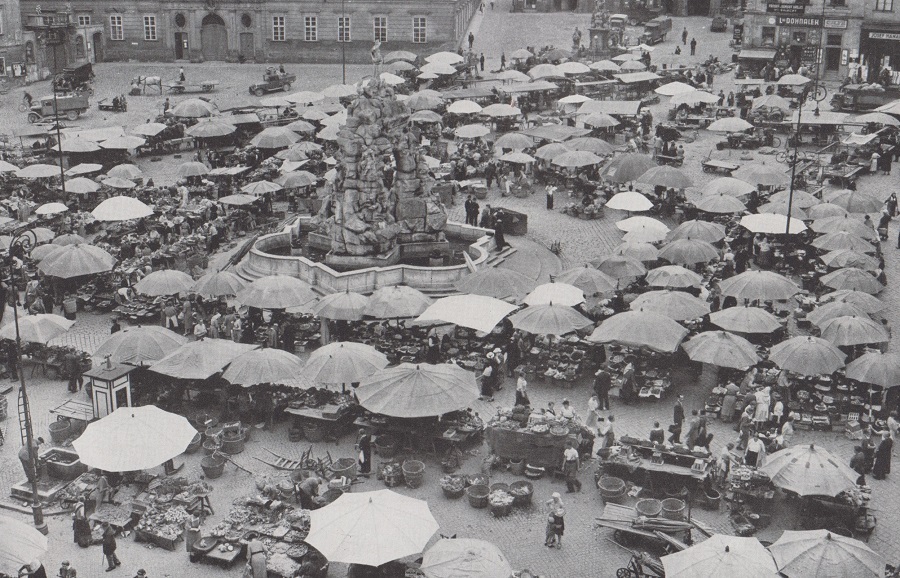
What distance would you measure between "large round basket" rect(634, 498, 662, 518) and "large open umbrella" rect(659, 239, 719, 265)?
14.2m

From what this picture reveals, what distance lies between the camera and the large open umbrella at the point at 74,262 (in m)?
34.3

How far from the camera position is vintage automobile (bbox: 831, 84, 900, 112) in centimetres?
6044

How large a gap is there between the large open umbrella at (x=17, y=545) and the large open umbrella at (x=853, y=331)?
20.8 metres

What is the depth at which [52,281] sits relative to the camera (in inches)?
1439

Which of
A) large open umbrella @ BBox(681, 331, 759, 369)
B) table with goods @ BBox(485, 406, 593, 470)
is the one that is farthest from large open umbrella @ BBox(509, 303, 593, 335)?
table with goods @ BBox(485, 406, 593, 470)

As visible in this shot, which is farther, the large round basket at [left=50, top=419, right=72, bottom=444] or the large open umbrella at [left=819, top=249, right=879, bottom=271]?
the large open umbrella at [left=819, top=249, right=879, bottom=271]

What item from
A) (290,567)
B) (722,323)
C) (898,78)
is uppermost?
(898,78)

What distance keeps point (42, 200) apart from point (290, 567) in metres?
32.0

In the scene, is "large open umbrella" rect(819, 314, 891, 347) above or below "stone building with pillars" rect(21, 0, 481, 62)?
below

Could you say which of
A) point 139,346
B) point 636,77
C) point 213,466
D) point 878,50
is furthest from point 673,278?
point 878,50

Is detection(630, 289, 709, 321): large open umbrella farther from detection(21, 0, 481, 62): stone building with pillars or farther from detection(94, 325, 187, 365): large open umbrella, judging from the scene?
detection(21, 0, 481, 62): stone building with pillars

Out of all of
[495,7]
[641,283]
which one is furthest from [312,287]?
[495,7]

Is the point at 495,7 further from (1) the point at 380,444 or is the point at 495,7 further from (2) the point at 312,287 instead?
(1) the point at 380,444

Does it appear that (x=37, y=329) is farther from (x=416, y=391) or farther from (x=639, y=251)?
(x=639, y=251)
